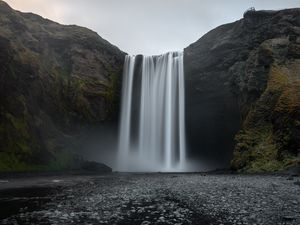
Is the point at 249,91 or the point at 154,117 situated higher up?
the point at 249,91

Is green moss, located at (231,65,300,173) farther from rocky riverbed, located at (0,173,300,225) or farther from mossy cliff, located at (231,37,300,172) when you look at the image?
rocky riverbed, located at (0,173,300,225)

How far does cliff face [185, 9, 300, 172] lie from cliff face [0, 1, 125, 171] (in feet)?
48.1

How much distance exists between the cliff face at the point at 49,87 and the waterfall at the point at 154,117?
311 centimetres

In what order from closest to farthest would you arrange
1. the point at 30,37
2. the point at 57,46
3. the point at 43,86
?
the point at 43,86 < the point at 30,37 < the point at 57,46

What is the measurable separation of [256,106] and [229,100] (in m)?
12.3

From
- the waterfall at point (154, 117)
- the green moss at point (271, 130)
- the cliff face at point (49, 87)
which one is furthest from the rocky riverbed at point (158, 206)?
the waterfall at point (154, 117)

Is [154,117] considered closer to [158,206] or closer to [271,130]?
[271,130]

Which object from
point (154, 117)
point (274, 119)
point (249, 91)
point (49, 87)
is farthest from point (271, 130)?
point (49, 87)

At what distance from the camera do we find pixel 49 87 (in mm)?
54000

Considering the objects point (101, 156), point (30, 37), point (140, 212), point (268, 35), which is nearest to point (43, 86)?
point (30, 37)

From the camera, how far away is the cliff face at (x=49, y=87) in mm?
46406

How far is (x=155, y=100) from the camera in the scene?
60.1m

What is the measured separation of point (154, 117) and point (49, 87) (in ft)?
56.3

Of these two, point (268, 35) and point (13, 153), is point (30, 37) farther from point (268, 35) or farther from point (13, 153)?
point (268, 35)
